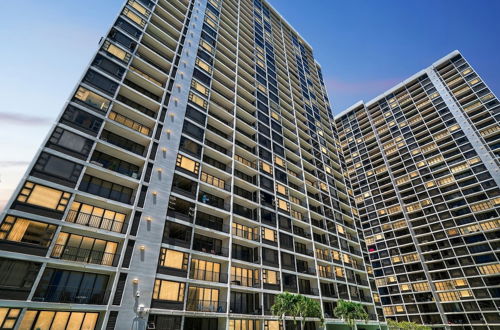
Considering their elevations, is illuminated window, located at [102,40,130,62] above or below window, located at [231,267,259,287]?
above

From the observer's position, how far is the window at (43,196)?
22000 mm

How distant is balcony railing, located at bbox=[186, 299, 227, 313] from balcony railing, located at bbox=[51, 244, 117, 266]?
30.7 feet

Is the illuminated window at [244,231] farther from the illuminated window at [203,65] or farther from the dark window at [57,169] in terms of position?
the illuminated window at [203,65]

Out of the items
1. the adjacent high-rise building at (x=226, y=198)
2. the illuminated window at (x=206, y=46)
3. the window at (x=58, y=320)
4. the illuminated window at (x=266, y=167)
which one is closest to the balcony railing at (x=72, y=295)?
the adjacent high-rise building at (x=226, y=198)

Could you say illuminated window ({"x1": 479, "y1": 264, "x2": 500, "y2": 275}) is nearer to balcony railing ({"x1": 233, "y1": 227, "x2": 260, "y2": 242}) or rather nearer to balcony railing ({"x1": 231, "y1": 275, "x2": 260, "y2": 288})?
balcony railing ({"x1": 233, "y1": 227, "x2": 260, "y2": 242})

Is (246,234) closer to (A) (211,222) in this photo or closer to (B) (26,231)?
(A) (211,222)

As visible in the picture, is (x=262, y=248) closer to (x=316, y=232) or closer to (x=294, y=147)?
(x=316, y=232)

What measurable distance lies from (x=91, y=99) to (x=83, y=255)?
16.3m

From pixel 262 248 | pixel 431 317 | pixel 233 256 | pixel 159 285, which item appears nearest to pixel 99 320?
pixel 159 285

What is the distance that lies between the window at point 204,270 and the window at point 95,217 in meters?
9.29

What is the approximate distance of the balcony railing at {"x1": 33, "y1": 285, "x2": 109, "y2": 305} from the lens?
2062cm

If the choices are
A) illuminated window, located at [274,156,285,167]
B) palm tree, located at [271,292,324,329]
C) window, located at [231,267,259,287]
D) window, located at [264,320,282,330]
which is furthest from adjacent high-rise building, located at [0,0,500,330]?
palm tree, located at [271,292,324,329]

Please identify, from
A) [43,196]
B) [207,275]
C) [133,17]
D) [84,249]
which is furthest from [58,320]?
[133,17]

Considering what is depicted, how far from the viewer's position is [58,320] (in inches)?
807
